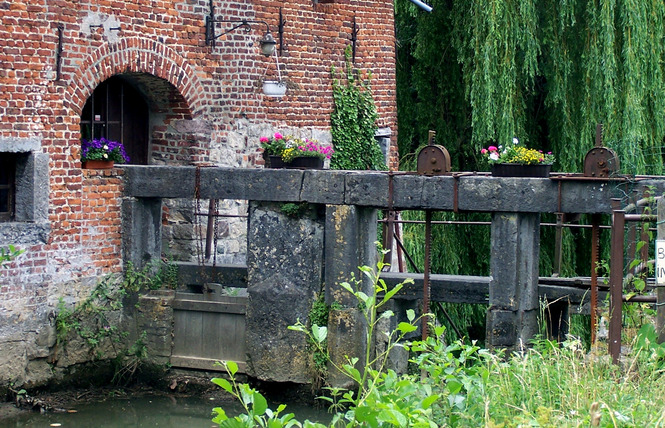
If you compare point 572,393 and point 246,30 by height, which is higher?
point 246,30

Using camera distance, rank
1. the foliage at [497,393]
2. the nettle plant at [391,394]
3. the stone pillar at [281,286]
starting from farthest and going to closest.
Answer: the stone pillar at [281,286], the foliage at [497,393], the nettle plant at [391,394]

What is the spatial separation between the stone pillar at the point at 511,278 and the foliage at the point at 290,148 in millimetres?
1970

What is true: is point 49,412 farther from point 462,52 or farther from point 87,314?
point 462,52

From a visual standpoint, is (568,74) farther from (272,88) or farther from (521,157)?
(521,157)

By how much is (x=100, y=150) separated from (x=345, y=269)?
9.04 feet

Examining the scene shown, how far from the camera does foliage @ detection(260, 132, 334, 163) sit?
989 cm

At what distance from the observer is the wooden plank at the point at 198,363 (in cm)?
1007

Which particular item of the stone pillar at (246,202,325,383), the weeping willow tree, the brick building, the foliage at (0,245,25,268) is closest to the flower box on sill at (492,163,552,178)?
the stone pillar at (246,202,325,383)

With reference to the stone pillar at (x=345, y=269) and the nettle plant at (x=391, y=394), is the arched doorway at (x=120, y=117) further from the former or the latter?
the nettle plant at (x=391, y=394)

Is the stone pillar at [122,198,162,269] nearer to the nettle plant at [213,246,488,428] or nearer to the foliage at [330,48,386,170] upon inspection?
the foliage at [330,48,386,170]

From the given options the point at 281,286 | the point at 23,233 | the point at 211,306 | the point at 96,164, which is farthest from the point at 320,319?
the point at 23,233

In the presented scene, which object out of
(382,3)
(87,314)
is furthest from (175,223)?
(382,3)

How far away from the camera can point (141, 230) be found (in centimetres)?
1054

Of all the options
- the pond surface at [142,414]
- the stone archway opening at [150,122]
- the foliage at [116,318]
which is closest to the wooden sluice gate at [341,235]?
the foliage at [116,318]
